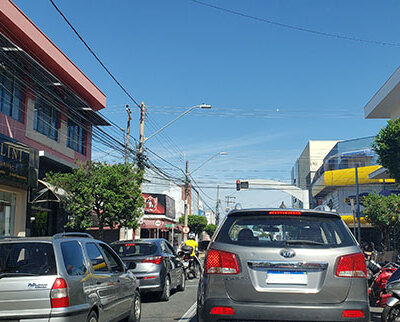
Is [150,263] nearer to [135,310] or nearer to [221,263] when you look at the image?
[135,310]

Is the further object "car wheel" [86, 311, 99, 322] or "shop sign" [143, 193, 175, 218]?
"shop sign" [143, 193, 175, 218]

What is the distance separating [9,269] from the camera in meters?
6.12

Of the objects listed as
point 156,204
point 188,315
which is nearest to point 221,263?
point 188,315

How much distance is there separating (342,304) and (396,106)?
107 ft

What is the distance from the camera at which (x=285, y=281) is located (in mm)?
4848

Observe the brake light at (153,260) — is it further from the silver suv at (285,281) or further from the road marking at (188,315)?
the silver suv at (285,281)

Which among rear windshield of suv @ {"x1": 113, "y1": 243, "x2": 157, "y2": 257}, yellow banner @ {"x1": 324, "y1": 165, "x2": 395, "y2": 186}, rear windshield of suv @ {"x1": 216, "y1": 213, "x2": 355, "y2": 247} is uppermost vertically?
yellow banner @ {"x1": 324, "y1": 165, "x2": 395, "y2": 186}

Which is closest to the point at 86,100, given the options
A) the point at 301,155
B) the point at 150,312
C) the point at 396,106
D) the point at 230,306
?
the point at 150,312

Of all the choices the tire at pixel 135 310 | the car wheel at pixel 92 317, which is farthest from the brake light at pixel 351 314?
the tire at pixel 135 310

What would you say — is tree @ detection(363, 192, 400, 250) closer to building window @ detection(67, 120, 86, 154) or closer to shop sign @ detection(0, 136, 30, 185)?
building window @ detection(67, 120, 86, 154)

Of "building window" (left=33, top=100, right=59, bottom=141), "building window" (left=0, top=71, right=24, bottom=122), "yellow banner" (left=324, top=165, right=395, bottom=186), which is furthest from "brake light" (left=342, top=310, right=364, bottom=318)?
"yellow banner" (left=324, top=165, right=395, bottom=186)

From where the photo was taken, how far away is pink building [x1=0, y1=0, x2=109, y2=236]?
1600cm

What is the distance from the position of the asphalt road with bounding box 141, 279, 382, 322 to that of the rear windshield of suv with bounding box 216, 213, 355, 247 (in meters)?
4.33

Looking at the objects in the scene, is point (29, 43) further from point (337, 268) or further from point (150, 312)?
point (337, 268)
